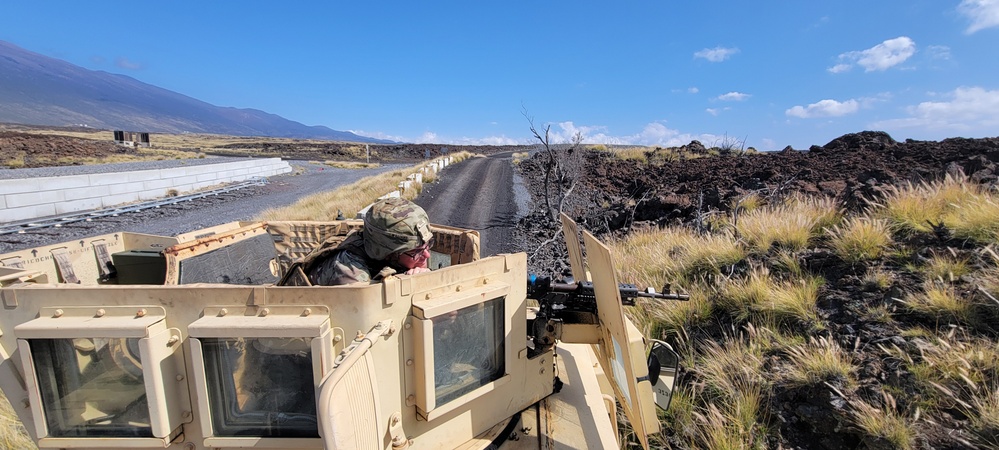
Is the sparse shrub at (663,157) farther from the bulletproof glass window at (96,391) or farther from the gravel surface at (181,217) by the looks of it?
the bulletproof glass window at (96,391)

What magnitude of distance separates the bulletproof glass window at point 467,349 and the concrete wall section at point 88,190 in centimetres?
1743

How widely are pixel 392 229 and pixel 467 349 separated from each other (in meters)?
0.87

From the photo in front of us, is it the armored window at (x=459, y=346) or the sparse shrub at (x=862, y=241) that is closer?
the armored window at (x=459, y=346)

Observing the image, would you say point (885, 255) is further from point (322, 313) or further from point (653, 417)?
point (322, 313)

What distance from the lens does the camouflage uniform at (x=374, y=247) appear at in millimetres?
2691

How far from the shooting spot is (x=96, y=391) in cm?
196

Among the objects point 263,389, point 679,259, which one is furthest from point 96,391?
point 679,259

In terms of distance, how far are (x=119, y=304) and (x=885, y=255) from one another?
6.77 meters

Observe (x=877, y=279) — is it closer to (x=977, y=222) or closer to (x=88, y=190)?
(x=977, y=222)

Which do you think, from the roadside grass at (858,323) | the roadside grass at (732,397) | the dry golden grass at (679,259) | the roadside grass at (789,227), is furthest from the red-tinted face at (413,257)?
the roadside grass at (789,227)

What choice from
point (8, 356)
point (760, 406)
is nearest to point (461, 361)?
point (8, 356)

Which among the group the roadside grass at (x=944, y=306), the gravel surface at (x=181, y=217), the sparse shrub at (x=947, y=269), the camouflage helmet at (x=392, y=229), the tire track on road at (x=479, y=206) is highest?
the camouflage helmet at (x=392, y=229)

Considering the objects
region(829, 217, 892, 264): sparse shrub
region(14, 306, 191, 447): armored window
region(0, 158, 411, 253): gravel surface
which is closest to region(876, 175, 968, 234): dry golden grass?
region(829, 217, 892, 264): sparse shrub

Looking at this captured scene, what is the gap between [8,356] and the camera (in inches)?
73.9
